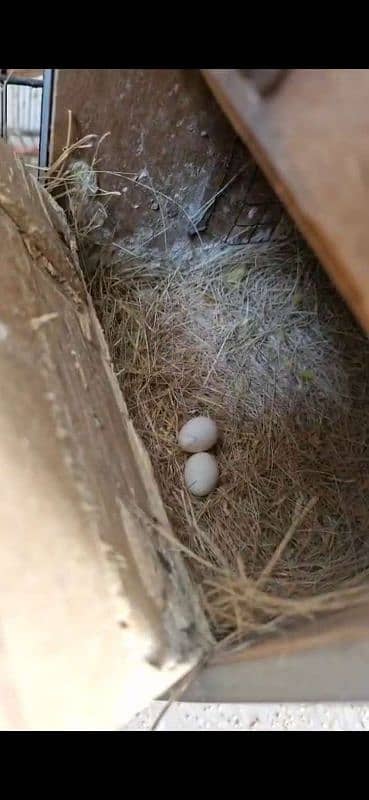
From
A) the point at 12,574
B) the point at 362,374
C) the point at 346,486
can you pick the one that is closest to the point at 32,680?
the point at 12,574

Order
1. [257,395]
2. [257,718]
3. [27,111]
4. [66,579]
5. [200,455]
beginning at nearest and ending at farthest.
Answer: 1. [66,579]
2. [257,718]
3. [200,455]
4. [257,395]
5. [27,111]

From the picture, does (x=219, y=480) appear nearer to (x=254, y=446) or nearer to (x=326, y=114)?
(x=254, y=446)

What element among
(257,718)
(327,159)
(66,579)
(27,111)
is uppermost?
(327,159)

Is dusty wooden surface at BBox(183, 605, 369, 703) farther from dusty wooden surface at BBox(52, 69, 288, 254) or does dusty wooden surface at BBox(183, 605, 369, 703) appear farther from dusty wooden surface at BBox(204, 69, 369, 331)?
dusty wooden surface at BBox(52, 69, 288, 254)

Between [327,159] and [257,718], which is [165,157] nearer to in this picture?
[327,159]

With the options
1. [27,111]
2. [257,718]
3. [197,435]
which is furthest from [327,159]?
[27,111]

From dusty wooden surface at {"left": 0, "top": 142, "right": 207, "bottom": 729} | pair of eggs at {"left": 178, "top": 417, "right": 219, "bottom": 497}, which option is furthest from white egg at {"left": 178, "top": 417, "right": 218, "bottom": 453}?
dusty wooden surface at {"left": 0, "top": 142, "right": 207, "bottom": 729}
